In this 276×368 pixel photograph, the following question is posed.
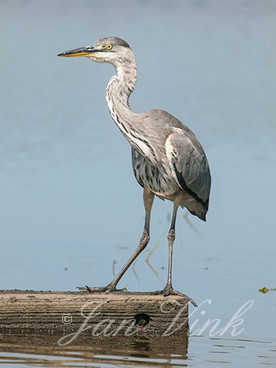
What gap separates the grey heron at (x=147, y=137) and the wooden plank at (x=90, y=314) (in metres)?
0.78

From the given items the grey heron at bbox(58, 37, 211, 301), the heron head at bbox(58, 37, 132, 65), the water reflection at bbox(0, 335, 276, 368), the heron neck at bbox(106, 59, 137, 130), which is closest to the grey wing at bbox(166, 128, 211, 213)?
the grey heron at bbox(58, 37, 211, 301)

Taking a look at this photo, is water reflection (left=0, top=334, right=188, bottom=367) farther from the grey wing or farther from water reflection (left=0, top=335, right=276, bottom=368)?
the grey wing

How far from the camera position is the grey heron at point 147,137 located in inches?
329

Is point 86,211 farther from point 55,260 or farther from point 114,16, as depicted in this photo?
point 114,16

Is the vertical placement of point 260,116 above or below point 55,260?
below

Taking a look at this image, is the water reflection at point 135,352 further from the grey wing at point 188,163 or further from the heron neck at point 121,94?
the heron neck at point 121,94

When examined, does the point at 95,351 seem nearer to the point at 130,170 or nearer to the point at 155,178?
the point at 155,178

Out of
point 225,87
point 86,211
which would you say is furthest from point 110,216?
point 225,87

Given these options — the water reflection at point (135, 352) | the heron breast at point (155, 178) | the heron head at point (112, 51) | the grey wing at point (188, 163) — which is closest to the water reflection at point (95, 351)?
the water reflection at point (135, 352)

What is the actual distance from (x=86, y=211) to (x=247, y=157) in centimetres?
388

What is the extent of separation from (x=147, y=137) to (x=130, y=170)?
487cm

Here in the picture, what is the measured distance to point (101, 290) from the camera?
809 centimetres

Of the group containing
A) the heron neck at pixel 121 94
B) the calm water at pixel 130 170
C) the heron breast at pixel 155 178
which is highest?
the heron neck at pixel 121 94

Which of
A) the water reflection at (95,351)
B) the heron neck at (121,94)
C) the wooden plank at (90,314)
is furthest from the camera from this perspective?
the heron neck at (121,94)
